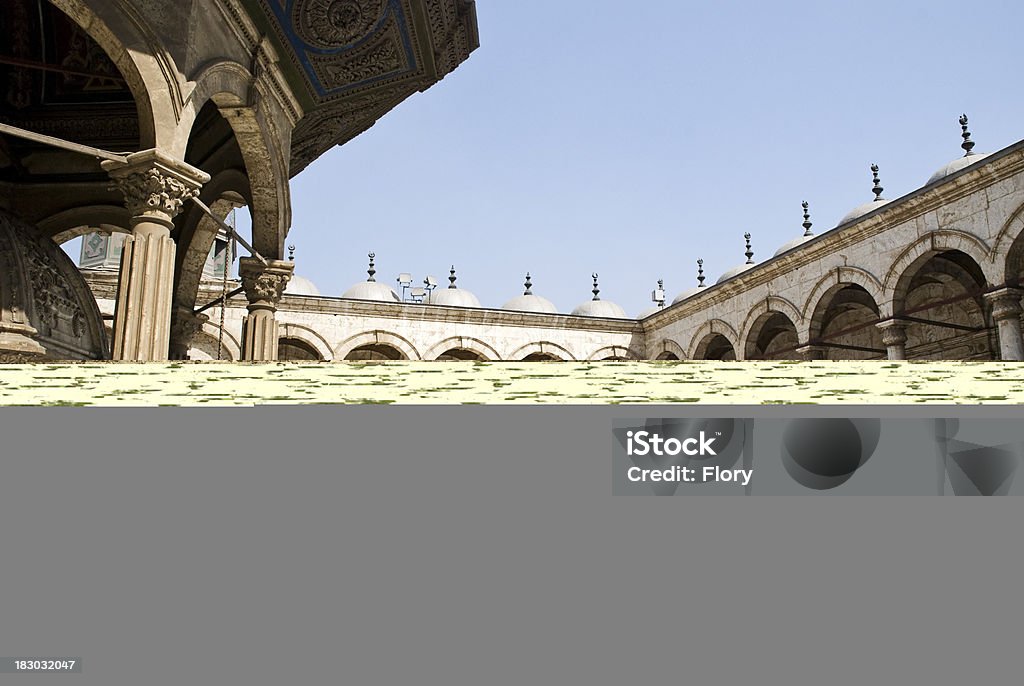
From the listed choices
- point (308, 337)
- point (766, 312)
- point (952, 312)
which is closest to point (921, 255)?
point (766, 312)

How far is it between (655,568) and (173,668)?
135 cm

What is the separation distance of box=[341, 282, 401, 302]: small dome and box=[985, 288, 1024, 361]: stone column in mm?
19546

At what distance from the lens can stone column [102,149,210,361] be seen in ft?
20.5

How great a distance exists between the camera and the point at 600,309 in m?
31.5

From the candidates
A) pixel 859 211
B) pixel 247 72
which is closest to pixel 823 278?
pixel 859 211

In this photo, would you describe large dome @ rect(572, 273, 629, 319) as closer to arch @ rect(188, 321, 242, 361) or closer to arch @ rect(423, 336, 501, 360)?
arch @ rect(423, 336, 501, 360)

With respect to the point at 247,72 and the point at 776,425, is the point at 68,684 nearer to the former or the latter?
the point at 776,425

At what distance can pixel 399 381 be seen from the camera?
112 inches

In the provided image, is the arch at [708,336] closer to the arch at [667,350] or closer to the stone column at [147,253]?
the arch at [667,350]

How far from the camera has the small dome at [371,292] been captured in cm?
2844

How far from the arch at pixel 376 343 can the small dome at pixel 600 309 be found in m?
10.8

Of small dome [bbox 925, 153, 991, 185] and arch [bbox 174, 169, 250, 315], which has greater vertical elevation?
small dome [bbox 925, 153, 991, 185]

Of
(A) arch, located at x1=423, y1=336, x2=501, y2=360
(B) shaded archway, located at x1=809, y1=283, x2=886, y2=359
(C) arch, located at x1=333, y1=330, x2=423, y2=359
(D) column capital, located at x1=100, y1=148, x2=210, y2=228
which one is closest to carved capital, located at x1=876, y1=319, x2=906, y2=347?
(B) shaded archway, located at x1=809, y1=283, x2=886, y2=359
